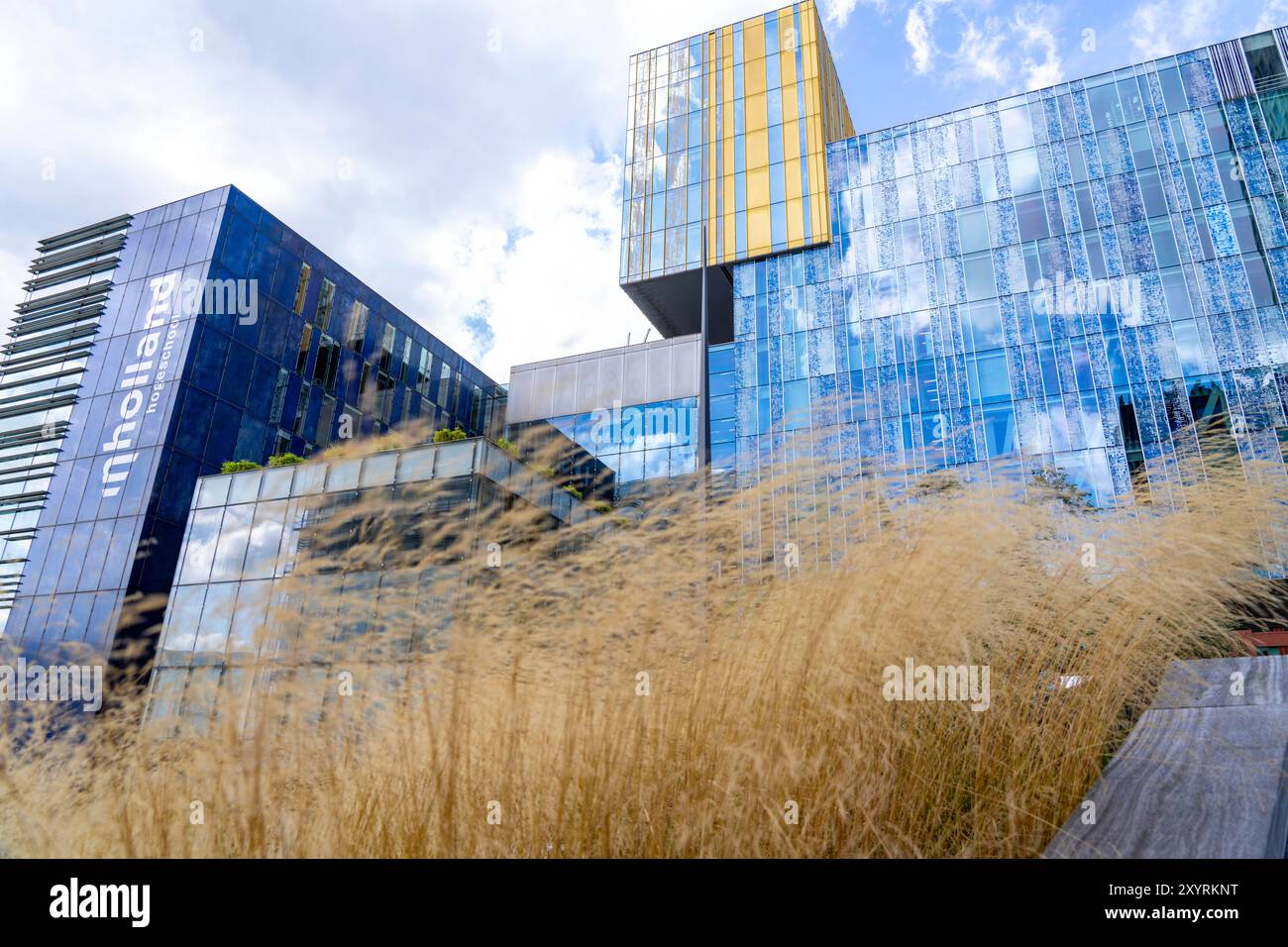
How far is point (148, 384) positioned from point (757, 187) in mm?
21929

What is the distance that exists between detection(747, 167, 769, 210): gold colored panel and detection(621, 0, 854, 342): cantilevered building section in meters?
0.05

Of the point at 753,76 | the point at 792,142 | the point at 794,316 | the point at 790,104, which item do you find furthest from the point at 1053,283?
the point at 753,76

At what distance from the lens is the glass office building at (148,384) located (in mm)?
22516

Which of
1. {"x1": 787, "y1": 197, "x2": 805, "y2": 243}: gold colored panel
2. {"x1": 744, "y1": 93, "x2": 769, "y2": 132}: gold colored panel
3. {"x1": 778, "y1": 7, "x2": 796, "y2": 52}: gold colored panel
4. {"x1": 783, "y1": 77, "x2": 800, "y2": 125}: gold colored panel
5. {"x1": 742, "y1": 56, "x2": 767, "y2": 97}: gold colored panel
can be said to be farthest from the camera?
{"x1": 742, "y1": 56, "x2": 767, "y2": 97}: gold colored panel

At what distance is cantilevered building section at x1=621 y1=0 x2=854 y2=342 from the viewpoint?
29.7 m

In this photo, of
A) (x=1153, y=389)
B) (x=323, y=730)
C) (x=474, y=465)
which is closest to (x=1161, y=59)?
(x=1153, y=389)

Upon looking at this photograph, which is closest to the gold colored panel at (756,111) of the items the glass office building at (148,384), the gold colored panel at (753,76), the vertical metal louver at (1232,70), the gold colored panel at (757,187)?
the gold colored panel at (753,76)

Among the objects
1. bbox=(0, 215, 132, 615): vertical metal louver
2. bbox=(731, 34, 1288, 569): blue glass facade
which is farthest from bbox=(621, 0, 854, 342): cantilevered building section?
bbox=(0, 215, 132, 615): vertical metal louver

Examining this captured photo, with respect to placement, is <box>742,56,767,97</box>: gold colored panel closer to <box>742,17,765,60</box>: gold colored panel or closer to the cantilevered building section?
the cantilevered building section

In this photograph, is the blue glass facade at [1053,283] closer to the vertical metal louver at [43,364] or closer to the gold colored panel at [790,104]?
the gold colored panel at [790,104]

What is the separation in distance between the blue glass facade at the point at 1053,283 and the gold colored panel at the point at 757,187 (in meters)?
2.49

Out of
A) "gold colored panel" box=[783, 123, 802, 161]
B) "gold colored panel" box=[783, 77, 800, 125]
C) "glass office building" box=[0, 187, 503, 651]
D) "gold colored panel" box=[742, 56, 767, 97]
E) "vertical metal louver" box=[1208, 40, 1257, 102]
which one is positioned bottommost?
"glass office building" box=[0, 187, 503, 651]

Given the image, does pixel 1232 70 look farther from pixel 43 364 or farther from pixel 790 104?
pixel 43 364
